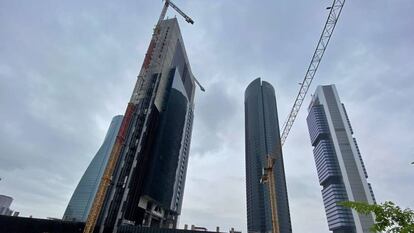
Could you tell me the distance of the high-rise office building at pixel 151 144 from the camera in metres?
92.5

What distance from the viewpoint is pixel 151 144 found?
115250mm

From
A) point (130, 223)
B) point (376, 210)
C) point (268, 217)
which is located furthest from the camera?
point (268, 217)

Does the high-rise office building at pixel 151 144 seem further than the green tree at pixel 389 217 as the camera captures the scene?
Yes

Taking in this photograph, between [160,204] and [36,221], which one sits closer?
[36,221]

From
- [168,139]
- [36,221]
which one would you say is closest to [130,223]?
[36,221]

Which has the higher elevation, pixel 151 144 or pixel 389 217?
pixel 151 144

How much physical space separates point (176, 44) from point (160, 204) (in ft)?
308

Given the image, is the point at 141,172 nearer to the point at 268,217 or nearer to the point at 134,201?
the point at 134,201

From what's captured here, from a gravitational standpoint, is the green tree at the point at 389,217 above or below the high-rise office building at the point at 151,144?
below

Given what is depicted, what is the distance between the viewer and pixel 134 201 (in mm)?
97812

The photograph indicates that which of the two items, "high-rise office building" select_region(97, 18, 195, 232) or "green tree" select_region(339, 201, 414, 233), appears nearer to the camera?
"green tree" select_region(339, 201, 414, 233)

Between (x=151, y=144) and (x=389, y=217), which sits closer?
(x=389, y=217)

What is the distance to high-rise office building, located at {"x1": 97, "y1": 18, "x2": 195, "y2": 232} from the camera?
92.5 metres

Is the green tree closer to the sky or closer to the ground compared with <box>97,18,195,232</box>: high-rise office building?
closer to the ground
